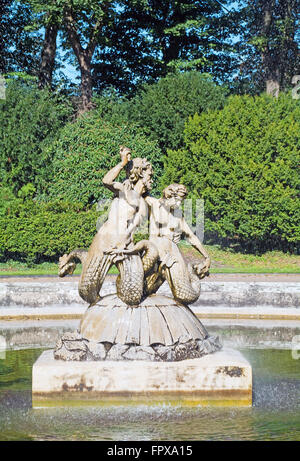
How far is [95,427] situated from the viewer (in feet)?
20.2

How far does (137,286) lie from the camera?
7.52 m

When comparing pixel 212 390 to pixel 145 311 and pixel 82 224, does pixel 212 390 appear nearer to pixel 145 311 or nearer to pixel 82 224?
pixel 145 311

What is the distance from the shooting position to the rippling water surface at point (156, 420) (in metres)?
5.90

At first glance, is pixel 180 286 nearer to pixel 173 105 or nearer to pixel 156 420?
pixel 156 420

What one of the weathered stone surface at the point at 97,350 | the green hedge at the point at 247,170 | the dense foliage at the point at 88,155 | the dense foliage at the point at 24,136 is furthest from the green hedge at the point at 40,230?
the weathered stone surface at the point at 97,350

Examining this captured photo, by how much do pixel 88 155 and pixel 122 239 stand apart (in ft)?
49.7

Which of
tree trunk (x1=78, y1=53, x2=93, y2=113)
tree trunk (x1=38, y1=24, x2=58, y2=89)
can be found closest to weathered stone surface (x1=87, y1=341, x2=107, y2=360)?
tree trunk (x1=78, y1=53, x2=93, y2=113)

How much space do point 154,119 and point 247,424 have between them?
18.3 m

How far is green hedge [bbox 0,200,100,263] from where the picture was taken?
2017 centimetres

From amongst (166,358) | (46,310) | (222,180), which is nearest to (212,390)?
(166,358)

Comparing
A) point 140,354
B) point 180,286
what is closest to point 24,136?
point 180,286

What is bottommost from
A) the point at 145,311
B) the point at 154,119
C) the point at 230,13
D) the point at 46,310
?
the point at 46,310

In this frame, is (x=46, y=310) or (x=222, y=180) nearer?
(x=46, y=310)
